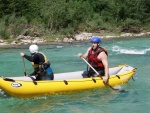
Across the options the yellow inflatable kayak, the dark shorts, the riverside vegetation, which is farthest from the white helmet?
the riverside vegetation

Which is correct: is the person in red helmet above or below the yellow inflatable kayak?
above

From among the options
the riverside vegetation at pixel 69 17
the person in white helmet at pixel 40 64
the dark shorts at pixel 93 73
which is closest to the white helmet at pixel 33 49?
the person in white helmet at pixel 40 64

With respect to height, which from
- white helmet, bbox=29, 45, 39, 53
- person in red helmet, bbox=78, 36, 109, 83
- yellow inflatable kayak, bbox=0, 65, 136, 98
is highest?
white helmet, bbox=29, 45, 39, 53

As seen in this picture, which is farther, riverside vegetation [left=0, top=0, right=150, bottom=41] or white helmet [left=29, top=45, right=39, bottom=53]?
riverside vegetation [left=0, top=0, right=150, bottom=41]

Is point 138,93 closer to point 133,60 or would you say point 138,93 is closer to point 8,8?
point 133,60

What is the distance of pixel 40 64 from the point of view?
7.90 meters

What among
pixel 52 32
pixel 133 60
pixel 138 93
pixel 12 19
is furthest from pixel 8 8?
pixel 138 93

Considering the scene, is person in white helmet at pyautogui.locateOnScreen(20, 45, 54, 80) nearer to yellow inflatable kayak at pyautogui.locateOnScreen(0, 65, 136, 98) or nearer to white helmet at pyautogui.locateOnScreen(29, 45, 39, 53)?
white helmet at pyautogui.locateOnScreen(29, 45, 39, 53)

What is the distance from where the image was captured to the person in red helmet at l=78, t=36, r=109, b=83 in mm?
8039

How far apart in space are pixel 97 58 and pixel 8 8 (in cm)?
2395

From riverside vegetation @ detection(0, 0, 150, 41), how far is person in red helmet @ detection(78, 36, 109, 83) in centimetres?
1805

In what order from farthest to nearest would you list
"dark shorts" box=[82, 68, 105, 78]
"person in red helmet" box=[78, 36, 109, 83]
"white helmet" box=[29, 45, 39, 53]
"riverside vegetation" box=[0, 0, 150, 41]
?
1. "riverside vegetation" box=[0, 0, 150, 41]
2. "dark shorts" box=[82, 68, 105, 78]
3. "person in red helmet" box=[78, 36, 109, 83]
4. "white helmet" box=[29, 45, 39, 53]

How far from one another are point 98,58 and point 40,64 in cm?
140

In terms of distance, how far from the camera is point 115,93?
8484 millimetres
